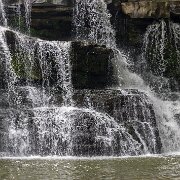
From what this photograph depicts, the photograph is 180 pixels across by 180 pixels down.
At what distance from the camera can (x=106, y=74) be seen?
2227 cm

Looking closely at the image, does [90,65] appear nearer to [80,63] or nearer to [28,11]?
[80,63]

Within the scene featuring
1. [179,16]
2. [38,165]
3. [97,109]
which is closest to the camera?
[38,165]

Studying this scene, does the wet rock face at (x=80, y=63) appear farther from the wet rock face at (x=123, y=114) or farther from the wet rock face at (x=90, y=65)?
the wet rock face at (x=123, y=114)

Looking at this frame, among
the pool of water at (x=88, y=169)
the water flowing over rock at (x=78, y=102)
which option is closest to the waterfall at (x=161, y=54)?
the water flowing over rock at (x=78, y=102)

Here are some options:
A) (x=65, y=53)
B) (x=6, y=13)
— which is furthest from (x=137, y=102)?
(x=6, y=13)

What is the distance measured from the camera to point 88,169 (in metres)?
13.0

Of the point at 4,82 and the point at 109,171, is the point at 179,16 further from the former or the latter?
the point at 109,171

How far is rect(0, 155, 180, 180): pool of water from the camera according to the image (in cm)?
1179

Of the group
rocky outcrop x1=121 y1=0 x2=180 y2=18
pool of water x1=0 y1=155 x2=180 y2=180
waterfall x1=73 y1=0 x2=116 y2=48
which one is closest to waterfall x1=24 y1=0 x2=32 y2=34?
waterfall x1=73 y1=0 x2=116 y2=48

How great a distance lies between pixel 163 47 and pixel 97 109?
24.5 ft

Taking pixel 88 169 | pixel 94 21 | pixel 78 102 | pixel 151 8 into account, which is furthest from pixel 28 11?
pixel 88 169

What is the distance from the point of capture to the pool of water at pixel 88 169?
11789mm

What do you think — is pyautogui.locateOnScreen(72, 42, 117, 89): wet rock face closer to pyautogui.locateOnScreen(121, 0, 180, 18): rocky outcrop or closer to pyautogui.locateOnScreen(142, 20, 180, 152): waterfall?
pyautogui.locateOnScreen(121, 0, 180, 18): rocky outcrop

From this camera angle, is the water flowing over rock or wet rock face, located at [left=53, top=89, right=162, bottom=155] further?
wet rock face, located at [left=53, top=89, right=162, bottom=155]
